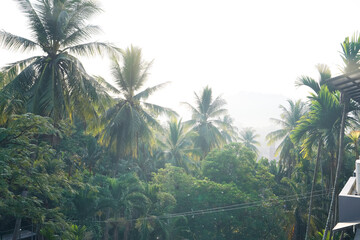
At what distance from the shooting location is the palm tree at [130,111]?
57.7ft

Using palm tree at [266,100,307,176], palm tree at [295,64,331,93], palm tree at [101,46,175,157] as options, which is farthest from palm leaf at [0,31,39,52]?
palm tree at [266,100,307,176]

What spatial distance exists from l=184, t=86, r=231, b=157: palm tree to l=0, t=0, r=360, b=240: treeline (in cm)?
9

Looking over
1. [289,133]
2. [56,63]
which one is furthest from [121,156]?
[289,133]

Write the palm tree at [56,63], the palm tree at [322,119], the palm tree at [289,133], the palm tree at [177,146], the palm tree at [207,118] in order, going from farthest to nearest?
the palm tree at [289,133]
the palm tree at [207,118]
the palm tree at [177,146]
the palm tree at [322,119]
the palm tree at [56,63]

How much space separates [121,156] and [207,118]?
1090 centimetres

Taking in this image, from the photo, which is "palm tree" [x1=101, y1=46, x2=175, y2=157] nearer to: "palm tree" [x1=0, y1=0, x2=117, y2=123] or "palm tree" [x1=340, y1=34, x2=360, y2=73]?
"palm tree" [x1=0, y1=0, x2=117, y2=123]

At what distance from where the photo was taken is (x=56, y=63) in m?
11.1

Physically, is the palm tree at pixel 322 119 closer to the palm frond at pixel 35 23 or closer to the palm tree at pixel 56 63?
the palm tree at pixel 56 63

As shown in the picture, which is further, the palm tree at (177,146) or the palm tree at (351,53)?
the palm tree at (177,146)

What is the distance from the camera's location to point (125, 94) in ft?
61.0

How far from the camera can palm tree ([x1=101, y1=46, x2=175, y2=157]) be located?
57.7 ft

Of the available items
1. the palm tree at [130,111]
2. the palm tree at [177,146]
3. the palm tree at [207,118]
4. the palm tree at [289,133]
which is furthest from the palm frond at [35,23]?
the palm tree at [289,133]

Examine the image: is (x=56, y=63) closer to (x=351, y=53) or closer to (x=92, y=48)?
(x=92, y=48)

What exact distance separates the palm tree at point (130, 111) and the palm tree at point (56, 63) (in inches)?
224
